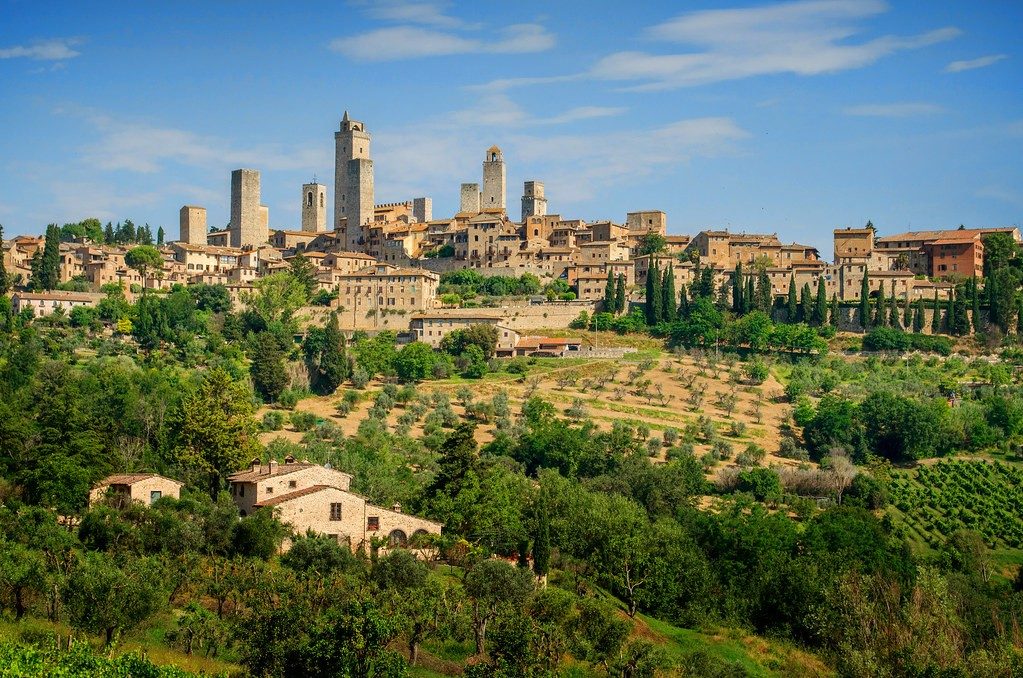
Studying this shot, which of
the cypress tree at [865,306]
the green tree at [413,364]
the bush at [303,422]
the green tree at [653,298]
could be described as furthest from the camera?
the green tree at [653,298]

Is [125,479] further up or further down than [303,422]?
further up

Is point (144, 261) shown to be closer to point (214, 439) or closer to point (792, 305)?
point (792, 305)

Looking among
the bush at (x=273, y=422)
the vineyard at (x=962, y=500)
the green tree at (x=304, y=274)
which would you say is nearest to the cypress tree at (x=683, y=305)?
the vineyard at (x=962, y=500)

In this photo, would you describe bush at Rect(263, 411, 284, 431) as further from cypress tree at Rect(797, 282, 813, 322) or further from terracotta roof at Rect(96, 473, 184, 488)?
cypress tree at Rect(797, 282, 813, 322)

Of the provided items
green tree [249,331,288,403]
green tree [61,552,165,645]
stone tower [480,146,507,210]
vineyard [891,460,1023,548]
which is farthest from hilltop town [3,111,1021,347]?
green tree [61,552,165,645]

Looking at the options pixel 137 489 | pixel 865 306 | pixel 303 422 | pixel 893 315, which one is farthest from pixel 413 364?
pixel 137 489

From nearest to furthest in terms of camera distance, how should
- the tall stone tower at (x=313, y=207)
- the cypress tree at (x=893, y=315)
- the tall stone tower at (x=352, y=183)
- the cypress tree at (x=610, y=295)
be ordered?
1. the cypress tree at (x=893, y=315)
2. the cypress tree at (x=610, y=295)
3. the tall stone tower at (x=352, y=183)
4. the tall stone tower at (x=313, y=207)

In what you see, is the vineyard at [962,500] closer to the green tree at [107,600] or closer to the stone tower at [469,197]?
the green tree at [107,600]
